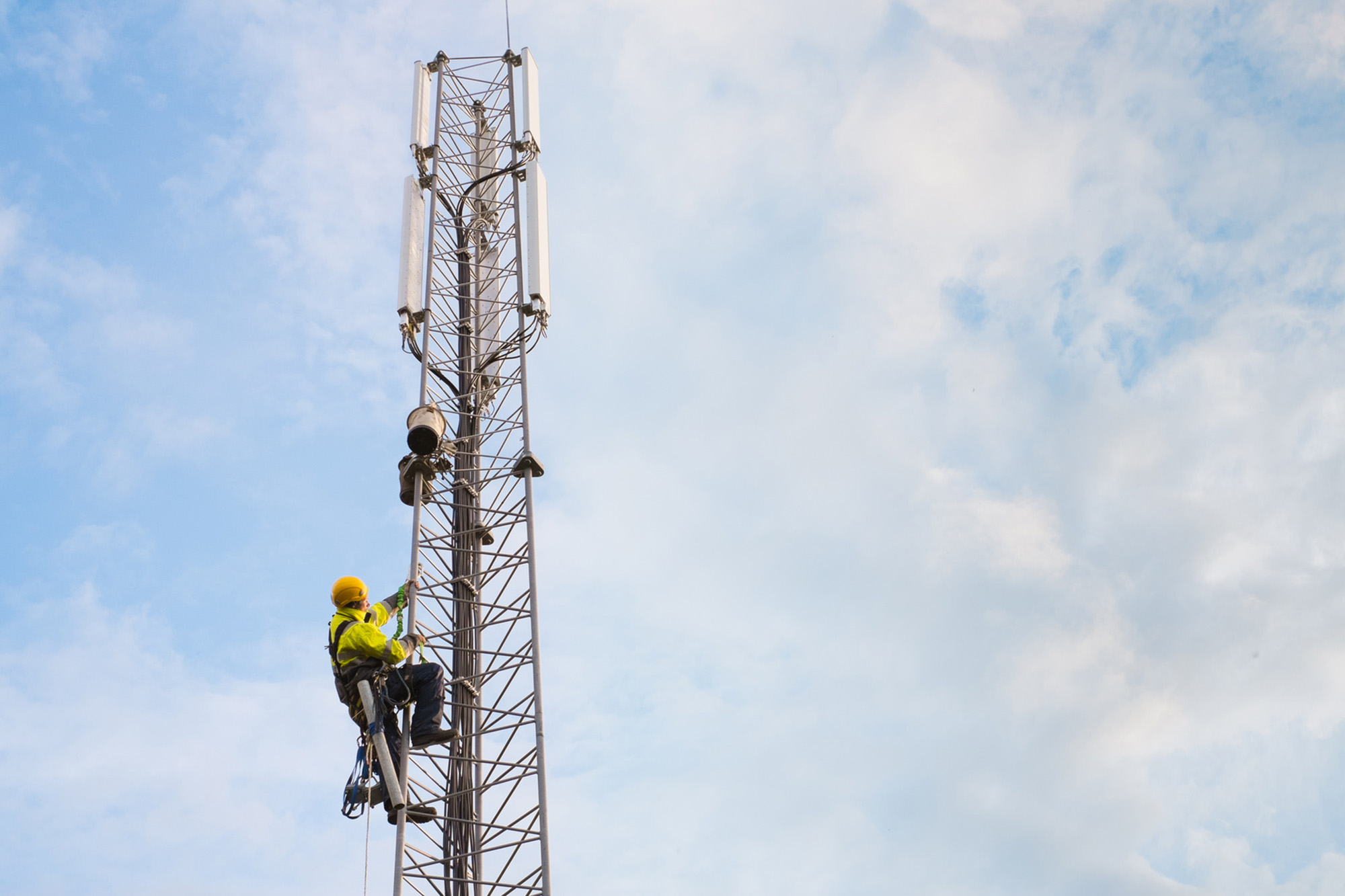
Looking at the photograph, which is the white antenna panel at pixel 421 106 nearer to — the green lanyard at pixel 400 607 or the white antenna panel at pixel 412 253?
the white antenna panel at pixel 412 253

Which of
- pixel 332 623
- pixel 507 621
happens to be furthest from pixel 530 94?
pixel 332 623

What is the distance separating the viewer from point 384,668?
19047 mm

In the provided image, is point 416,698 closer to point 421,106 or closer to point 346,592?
point 346,592

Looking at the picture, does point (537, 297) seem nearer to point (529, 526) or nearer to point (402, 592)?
point (529, 526)

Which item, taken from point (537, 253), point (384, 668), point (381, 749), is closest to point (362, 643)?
point (384, 668)

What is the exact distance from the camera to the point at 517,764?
2102 centimetres

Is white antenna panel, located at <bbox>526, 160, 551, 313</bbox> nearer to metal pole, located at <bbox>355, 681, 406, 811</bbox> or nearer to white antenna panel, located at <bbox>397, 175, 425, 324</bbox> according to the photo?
white antenna panel, located at <bbox>397, 175, 425, 324</bbox>

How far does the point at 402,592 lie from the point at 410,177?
10.2m

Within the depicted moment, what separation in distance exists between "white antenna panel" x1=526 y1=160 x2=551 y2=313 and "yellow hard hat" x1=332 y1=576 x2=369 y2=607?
830 centimetres

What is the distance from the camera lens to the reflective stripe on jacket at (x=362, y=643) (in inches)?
738

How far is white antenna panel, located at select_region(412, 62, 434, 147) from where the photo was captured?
2756 centimetres

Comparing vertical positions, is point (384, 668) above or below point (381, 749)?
above

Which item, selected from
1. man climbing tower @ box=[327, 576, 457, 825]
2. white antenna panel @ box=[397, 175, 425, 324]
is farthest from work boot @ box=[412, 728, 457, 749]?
white antenna panel @ box=[397, 175, 425, 324]

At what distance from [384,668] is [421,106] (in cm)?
1402
